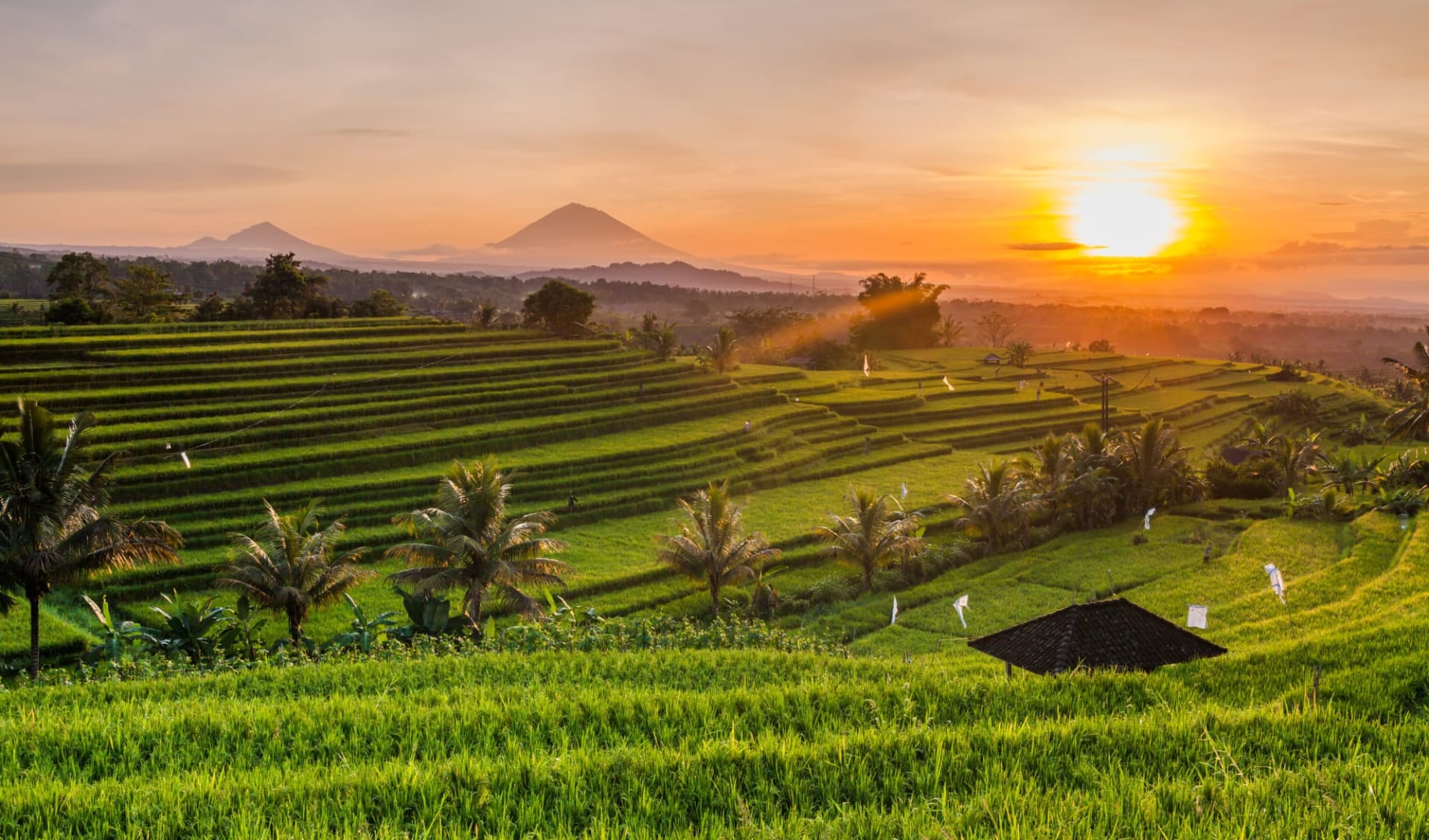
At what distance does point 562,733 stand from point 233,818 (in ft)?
7.66

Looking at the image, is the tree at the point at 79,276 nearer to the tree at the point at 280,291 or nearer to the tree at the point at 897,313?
the tree at the point at 280,291

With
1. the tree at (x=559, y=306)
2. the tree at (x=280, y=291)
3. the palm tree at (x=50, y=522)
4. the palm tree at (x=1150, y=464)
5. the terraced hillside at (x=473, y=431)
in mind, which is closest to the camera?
the palm tree at (x=50, y=522)

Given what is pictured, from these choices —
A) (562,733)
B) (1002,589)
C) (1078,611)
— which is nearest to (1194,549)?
(1002,589)

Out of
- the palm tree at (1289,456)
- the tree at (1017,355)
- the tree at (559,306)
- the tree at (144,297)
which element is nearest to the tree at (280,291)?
the tree at (144,297)

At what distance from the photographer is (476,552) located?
17141 millimetres

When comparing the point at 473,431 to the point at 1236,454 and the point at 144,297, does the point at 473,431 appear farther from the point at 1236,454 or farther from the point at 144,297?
the point at 1236,454

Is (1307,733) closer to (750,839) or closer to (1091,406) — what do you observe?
(750,839)

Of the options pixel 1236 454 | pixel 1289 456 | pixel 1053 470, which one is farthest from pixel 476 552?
pixel 1236 454

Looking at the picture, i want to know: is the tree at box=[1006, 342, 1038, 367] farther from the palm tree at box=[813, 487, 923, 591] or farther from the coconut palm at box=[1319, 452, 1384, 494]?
the palm tree at box=[813, 487, 923, 591]

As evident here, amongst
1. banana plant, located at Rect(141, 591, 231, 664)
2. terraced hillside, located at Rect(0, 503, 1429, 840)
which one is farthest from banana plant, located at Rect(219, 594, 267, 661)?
terraced hillside, located at Rect(0, 503, 1429, 840)

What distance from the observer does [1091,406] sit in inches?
2185

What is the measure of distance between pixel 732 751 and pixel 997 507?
23436mm

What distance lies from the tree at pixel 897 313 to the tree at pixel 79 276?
65701 mm

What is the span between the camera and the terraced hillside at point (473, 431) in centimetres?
2514
